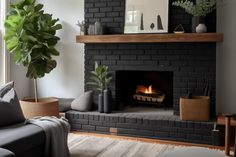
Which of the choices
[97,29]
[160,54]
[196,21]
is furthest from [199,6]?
[97,29]

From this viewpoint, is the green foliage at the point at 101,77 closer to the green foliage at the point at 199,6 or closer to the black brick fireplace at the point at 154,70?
the black brick fireplace at the point at 154,70

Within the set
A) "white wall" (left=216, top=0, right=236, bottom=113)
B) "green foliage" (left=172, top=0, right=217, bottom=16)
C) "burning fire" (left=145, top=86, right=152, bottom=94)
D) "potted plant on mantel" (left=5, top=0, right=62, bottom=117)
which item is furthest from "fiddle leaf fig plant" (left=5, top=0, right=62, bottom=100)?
"white wall" (left=216, top=0, right=236, bottom=113)

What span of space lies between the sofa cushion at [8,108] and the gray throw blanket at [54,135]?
145 millimetres

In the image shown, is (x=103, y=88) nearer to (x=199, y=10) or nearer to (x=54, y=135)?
(x=54, y=135)

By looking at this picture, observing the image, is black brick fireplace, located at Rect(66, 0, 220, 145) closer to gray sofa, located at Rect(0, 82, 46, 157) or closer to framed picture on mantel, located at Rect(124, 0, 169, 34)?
framed picture on mantel, located at Rect(124, 0, 169, 34)

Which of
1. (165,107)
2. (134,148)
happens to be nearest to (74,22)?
(165,107)

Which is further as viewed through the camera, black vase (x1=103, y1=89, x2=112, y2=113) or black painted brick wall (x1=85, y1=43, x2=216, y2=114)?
black vase (x1=103, y1=89, x2=112, y2=113)

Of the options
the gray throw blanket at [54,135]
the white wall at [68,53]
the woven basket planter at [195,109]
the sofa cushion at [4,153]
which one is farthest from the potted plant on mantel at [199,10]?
the sofa cushion at [4,153]

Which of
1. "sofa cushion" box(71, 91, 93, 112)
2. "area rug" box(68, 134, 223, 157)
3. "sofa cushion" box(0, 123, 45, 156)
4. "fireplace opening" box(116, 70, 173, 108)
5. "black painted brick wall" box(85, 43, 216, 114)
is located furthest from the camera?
"fireplace opening" box(116, 70, 173, 108)

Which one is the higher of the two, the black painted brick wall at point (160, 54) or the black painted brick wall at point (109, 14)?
the black painted brick wall at point (109, 14)

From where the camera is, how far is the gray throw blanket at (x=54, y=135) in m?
3.03

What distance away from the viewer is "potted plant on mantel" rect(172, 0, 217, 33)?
3924 millimetres

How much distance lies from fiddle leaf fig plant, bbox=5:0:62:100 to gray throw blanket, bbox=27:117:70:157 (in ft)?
3.75

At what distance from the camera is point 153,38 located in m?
4.14
